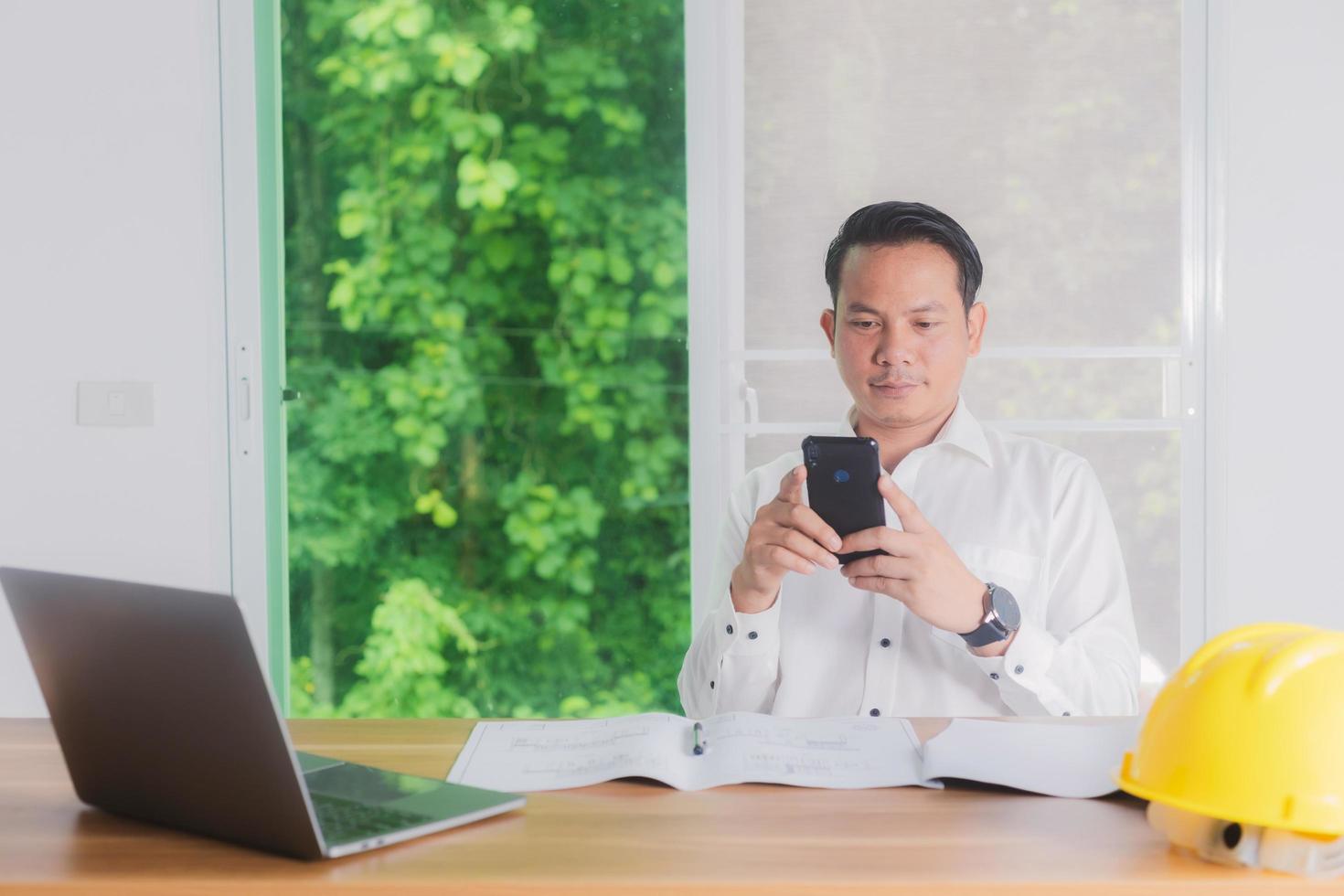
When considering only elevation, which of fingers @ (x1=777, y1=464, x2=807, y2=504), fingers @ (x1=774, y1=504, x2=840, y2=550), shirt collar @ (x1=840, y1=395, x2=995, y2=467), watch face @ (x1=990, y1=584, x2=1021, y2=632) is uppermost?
shirt collar @ (x1=840, y1=395, x2=995, y2=467)

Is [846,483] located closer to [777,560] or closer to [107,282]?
[777,560]

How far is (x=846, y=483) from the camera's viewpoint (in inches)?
56.4

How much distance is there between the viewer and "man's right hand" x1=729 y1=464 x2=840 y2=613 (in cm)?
145

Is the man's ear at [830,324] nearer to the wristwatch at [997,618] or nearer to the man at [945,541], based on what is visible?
the man at [945,541]

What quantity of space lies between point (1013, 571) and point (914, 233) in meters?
0.50

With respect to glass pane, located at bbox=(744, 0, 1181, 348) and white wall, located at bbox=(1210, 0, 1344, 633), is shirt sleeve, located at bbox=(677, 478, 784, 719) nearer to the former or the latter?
glass pane, located at bbox=(744, 0, 1181, 348)

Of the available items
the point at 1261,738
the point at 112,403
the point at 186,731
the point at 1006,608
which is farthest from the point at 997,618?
the point at 112,403

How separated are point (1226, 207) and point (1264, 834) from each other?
6.72 feet

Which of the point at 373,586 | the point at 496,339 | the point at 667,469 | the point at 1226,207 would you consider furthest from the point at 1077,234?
the point at 373,586

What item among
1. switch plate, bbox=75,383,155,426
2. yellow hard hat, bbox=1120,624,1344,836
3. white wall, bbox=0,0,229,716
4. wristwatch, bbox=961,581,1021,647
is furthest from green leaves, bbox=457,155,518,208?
yellow hard hat, bbox=1120,624,1344,836

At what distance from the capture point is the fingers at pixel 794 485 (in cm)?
145

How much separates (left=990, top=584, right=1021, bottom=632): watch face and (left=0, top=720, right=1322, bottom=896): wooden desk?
47 cm

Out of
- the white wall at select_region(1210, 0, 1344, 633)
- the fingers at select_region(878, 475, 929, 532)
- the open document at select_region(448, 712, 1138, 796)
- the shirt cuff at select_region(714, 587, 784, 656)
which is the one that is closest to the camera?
the open document at select_region(448, 712, 1138, 796)

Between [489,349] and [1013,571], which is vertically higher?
[489,349]
